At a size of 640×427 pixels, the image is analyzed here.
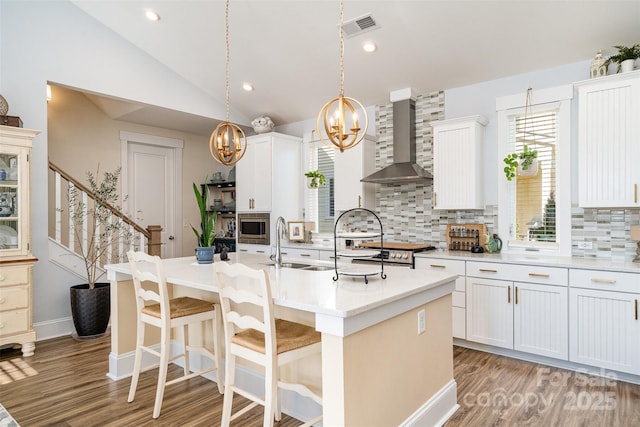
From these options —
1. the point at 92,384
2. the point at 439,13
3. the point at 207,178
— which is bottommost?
the point at 92,384

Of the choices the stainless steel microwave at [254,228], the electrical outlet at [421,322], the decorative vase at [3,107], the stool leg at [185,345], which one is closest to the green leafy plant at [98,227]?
the decorative vase at [3,107]

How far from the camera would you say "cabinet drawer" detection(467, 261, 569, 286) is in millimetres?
3166

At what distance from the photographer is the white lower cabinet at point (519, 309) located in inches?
125

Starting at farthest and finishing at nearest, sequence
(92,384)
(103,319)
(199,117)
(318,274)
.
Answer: (199,117) < (103,319) < (92,384) < (318,274)

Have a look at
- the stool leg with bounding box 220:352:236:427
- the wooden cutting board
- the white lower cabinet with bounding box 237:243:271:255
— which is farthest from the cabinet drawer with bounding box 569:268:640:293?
the white lower cabinet with bounding box 237:243:271:255

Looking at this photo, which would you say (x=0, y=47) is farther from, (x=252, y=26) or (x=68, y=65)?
(x=252, y=26)

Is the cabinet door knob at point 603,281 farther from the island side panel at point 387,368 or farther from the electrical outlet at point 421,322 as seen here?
the electrical outlet at point 421,322

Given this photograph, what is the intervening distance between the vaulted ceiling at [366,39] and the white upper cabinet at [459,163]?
1.82 feet

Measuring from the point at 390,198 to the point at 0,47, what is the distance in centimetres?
435

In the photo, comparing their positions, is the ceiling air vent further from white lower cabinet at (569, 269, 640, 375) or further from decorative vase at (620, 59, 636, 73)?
white lower cabinet at (569, 269, 640, 375)

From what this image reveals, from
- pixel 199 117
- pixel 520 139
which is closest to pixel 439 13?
pixel 520 139

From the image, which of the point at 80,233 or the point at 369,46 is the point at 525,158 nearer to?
the point at 369,46

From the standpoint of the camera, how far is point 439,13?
3.37 meters

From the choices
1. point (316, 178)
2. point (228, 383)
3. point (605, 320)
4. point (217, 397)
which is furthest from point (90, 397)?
point (605, 320)
